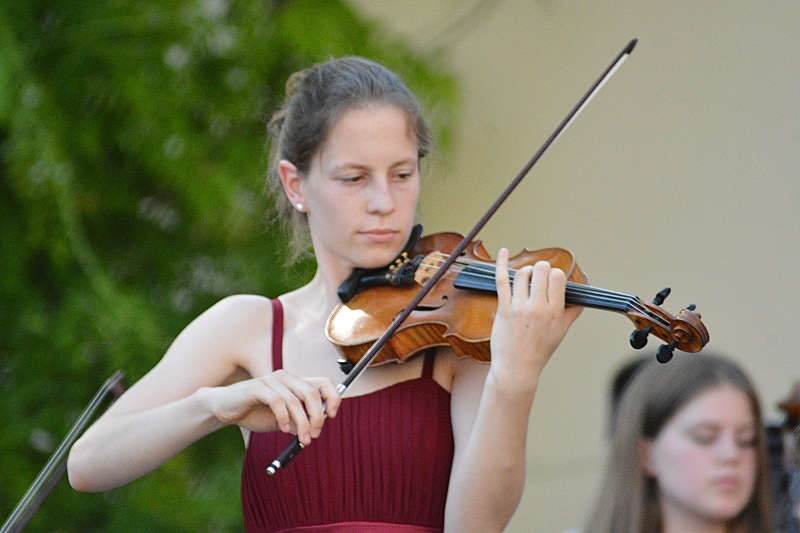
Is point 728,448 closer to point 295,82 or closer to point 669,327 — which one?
point 669,327

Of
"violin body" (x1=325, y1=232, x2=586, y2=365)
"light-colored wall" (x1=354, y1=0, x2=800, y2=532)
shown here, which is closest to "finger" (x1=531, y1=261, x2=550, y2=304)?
"violin body" (x1=325, y1=232, x2=586, y2=365)

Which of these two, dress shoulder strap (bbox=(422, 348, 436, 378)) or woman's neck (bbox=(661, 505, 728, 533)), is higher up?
dress shoulder strap (bbox=(422, 348, 436, 378))

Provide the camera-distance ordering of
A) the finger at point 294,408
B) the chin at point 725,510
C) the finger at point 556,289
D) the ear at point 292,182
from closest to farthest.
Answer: the finger at point 294,408 → the finger at point 556,289 → the ear at point 292,182 → the chin at point 725,510

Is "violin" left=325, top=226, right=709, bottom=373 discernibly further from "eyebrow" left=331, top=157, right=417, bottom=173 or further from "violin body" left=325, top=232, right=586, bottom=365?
"eyebrow" left=331, top=157, right=417, bottom=173

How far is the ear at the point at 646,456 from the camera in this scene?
2.63 m

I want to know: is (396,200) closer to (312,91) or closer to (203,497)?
(312,91)

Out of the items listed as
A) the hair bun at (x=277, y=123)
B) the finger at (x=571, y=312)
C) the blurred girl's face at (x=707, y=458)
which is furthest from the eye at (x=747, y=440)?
the hair bun at (x=277, y=123)

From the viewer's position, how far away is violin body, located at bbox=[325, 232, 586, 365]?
1.88 m

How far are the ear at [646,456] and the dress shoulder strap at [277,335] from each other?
0.93 metres

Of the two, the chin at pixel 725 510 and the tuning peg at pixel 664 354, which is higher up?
the chin at pixel 725 510

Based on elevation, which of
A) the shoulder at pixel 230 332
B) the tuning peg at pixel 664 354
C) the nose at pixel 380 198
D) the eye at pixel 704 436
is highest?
the nose at pixel 380 198

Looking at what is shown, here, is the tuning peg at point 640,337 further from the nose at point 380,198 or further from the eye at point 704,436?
the eye at point 704,436

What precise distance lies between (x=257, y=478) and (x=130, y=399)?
25cm

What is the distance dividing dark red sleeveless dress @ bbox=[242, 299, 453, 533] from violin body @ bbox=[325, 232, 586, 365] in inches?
2.8
